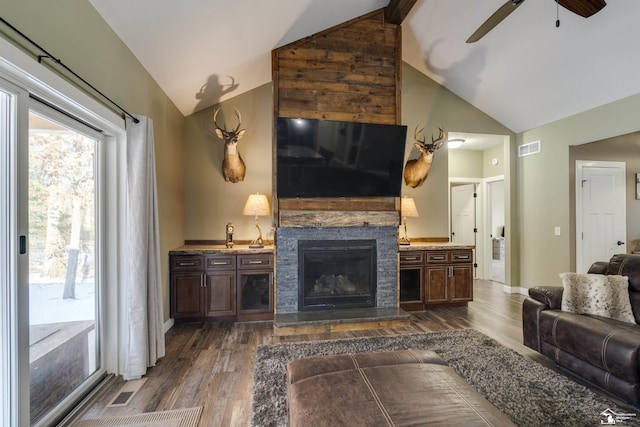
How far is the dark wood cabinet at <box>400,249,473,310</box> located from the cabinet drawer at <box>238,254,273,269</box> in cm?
184

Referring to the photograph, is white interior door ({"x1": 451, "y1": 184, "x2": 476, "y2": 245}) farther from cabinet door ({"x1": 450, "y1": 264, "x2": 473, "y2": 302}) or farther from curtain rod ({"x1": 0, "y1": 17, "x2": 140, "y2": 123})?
curtain rod ({"x1": 0, "y1": 17, "x2": 140, "y2": 123})

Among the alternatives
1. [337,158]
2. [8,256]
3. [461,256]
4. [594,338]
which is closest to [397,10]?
[337,158]

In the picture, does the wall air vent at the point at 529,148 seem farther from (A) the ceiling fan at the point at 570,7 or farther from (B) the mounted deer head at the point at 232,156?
(B) the mounted deer head at the point at 232,156

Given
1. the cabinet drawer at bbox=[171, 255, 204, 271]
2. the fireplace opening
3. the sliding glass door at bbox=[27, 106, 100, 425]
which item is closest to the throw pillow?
the fireplace opening

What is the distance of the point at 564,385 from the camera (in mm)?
2178

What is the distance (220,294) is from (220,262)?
0.40 m

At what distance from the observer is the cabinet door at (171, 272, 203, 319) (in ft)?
11.4

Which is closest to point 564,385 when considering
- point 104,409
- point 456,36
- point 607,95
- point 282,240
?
point 282,240

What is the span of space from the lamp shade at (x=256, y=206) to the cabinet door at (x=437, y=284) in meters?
2.45

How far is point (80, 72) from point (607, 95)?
552 cm

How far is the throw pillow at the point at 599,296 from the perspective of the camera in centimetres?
236

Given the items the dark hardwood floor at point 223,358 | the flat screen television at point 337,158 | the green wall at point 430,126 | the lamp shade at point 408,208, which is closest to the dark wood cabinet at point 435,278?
the dark hardwood floor at point 223,358

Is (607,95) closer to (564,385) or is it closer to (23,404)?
(564,385)

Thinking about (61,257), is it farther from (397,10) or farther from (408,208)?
(397,10)
